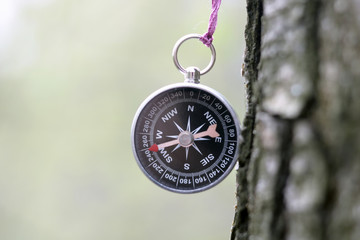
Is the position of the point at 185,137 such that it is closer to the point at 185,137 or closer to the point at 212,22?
the point at 185,137

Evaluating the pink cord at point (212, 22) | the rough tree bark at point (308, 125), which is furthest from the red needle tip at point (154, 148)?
the rough tree bark at point (308, 125)

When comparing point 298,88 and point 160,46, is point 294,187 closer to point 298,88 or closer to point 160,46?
point 298,88

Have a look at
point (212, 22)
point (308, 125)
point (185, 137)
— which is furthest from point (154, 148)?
point (308, 125)

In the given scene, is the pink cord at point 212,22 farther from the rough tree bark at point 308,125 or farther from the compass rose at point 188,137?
the rough tree bark at point 308,125

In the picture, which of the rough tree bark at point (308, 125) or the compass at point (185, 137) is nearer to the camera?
the rough tree bark at point (308, 125)

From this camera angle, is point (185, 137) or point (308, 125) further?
point (185, 137)
